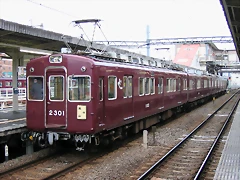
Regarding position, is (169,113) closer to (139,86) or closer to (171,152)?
(139,86)

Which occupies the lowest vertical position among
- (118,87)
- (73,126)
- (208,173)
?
(208,173)

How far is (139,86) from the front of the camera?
1177 centimetres

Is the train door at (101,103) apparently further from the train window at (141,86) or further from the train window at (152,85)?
the train window at (152,85)

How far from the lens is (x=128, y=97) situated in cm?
1073

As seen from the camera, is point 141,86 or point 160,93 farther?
point 160,93

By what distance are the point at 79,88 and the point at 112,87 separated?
48.7 inches

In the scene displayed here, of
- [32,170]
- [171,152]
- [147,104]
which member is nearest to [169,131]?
[147,104]

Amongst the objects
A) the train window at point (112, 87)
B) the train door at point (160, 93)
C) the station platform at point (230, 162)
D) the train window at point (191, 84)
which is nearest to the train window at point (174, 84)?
the train door at point (160, 93)

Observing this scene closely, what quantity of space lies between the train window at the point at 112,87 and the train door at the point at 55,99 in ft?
4.38

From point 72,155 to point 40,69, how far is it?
2.74 meters

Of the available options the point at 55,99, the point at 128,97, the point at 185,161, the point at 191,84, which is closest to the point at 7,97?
the point at 128,97

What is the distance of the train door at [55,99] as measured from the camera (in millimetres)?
8828

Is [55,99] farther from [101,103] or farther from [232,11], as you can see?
[232,11]

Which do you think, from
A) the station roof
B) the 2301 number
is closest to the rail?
the 2301 number
